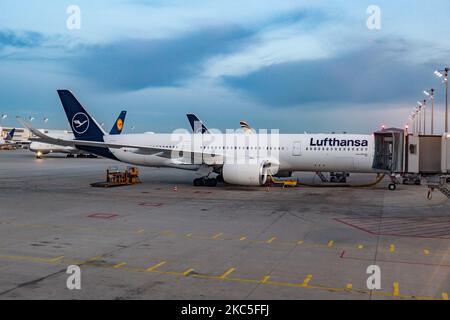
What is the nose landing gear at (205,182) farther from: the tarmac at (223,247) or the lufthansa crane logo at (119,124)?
the lufthansa crane logo at (119,124)

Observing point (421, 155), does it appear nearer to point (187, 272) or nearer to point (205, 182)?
point (187, 272)

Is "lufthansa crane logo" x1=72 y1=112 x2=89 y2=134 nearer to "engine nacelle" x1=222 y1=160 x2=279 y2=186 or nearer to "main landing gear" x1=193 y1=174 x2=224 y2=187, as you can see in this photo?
"main landing gear" x1=193 y1=174 x2=224 y2=187

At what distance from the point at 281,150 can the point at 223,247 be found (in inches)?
704

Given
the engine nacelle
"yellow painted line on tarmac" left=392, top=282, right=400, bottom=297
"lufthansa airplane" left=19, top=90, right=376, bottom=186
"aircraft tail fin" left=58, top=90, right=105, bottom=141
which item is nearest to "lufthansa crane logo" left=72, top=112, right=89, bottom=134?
"aircraft tail fin" left=58, top=90, right=105, bottom=141

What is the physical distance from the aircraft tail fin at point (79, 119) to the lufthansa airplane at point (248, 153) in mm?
638

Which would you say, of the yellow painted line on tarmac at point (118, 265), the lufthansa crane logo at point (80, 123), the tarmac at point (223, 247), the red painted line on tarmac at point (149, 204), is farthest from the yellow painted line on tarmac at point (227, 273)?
the lufthansa crane logo at point (80, 123)

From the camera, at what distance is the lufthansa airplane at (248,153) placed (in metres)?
27.2

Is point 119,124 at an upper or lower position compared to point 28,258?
upper

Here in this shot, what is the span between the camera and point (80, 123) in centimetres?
3356

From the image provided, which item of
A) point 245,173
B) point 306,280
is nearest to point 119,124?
point 245,173

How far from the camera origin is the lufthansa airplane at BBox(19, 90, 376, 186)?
2725 cm
